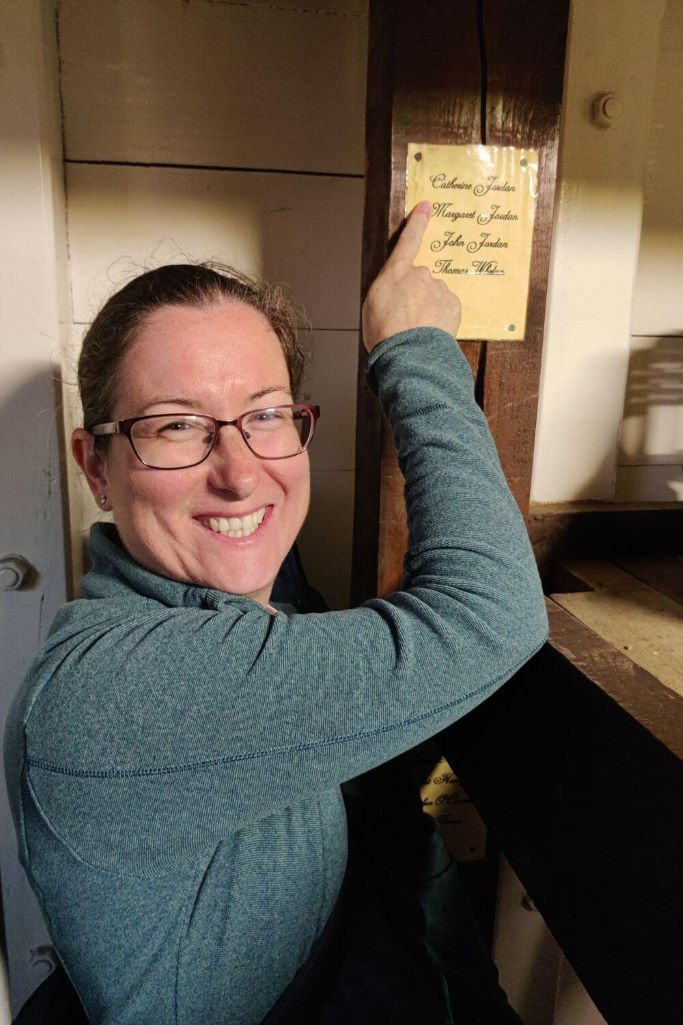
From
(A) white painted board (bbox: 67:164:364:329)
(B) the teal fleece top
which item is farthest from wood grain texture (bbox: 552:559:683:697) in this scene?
(A) white painted board (bbox: 67:164:364:329)

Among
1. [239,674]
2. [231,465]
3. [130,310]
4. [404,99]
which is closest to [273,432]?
[231,465]

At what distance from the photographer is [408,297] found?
37.1 inches

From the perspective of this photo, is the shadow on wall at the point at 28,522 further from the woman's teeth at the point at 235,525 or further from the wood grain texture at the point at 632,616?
the wood grain texture at the point at 632,616

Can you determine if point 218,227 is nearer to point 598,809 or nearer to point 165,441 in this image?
point 165,441

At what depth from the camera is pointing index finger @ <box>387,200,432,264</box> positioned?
3.19ft

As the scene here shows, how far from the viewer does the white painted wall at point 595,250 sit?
4.05 feet

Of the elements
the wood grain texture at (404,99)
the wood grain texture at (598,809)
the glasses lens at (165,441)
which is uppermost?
the wood grain texture at (404,99)

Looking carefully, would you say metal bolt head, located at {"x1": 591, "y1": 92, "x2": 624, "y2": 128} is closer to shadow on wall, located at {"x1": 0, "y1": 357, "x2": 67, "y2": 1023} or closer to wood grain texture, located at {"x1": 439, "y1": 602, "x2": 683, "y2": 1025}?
wood grain texture, located at {"x1": 439, "y1": 602, "x2": 683, "y2": 1025}

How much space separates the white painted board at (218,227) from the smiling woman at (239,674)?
0.30 m

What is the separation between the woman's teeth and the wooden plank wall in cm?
50

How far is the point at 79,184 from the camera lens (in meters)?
1.21

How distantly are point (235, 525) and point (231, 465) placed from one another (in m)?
0.08

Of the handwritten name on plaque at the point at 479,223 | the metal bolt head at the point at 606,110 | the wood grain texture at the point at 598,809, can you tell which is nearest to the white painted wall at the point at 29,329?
the handwritten name on plaque at the point at 479,223

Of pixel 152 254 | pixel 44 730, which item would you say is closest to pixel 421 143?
A: pixel 152 254
